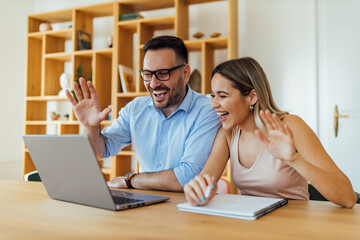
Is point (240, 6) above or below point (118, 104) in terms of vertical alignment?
above

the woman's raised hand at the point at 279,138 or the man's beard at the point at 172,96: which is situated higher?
the man's beard at the point at 172,96

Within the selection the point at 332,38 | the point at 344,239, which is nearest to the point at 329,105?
the point at 332,38

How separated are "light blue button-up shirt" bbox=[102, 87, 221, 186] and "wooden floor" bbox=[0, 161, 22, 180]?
2415 mm

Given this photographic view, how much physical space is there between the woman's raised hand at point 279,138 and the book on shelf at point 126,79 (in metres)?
2.39

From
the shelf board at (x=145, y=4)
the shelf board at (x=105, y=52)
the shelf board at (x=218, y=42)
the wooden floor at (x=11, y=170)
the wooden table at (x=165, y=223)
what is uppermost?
the shelf board at (x=145, y=4)

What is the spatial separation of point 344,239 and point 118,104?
9.20ft

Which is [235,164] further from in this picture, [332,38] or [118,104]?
[118,104]

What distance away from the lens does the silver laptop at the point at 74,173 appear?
914mm

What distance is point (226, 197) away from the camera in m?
1.13

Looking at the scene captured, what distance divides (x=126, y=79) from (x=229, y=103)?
205 centimetres

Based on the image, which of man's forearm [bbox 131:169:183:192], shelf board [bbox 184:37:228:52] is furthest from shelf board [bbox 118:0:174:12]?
man's forearm [bbox 131:169:183:192]

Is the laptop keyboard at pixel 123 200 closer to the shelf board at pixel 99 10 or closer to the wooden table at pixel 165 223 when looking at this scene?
the wooden table at pixel 165 223

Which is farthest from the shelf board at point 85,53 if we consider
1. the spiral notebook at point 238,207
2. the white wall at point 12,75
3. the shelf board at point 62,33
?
the spiral notebook at point 238,207

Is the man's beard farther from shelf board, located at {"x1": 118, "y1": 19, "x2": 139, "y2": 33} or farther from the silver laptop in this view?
shelf board, located at {"x1": 118, "y1": 19, "x2": 139, "y2": 33}
